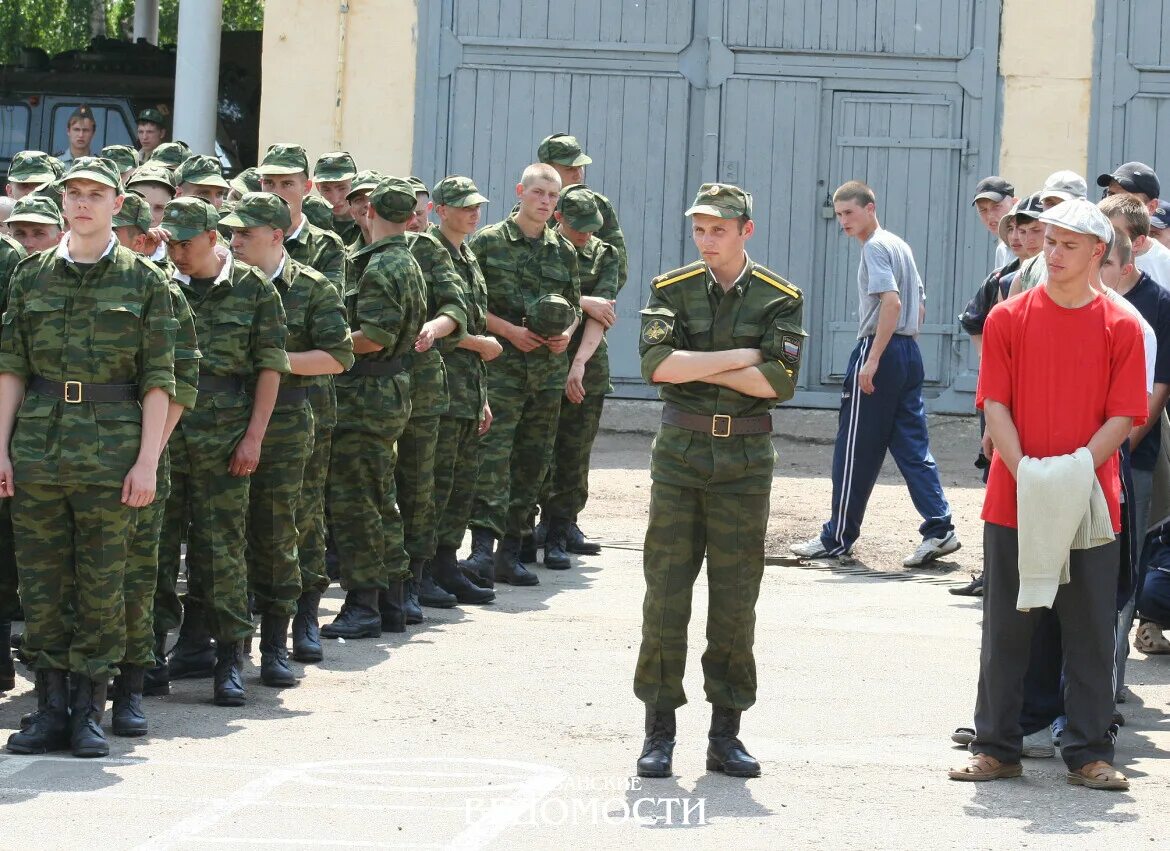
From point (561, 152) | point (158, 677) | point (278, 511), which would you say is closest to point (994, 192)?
point (561, 152)

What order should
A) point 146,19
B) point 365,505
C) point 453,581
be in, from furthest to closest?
1. point 146,19
2. point 453,581
3. point 365,505

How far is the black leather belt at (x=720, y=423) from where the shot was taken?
626cm

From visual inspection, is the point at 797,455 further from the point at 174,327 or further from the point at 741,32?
the point at 174,327

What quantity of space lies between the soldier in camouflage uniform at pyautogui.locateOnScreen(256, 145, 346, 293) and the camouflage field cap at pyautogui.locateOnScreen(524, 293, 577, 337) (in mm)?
1579

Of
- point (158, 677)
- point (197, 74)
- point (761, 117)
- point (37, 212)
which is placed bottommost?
point (158, 677)

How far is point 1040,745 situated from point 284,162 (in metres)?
4.15

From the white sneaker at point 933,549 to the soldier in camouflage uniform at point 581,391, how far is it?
1882 millimetres

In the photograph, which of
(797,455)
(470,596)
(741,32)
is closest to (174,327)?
(470,596)

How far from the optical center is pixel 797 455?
1448 cm

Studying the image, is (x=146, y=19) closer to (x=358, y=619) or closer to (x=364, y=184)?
(x=364, y=184)

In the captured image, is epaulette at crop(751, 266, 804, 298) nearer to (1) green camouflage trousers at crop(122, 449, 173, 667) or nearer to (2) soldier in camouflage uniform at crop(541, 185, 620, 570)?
→ (1) green camouflage trousers at crop(122, 449, 173, 667)

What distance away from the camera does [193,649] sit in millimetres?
7660

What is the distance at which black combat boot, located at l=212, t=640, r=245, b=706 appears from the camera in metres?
7.14

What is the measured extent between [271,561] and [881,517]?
18.0 ft
